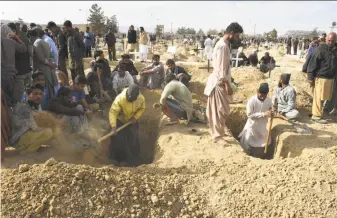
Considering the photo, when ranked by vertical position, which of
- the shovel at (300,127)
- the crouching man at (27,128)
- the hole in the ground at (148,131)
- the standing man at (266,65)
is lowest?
the hole in the ground at (148,131)

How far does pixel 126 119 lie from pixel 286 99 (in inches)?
131

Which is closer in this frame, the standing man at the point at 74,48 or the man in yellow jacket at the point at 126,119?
the man in yellow jacket at the point at 126,119

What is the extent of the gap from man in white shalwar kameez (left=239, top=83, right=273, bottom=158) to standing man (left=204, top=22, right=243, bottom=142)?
70 cm

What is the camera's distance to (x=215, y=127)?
4.89 metres

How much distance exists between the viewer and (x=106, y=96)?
21.5ft

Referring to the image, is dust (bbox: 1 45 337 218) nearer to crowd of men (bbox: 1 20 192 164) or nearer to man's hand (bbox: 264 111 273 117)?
crowd of men (bbox: 1 20 192 164)

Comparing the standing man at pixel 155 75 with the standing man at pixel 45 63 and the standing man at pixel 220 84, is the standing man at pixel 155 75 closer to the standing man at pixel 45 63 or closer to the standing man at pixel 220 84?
the standing man at pixel 45 63

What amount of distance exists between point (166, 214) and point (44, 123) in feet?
8.25

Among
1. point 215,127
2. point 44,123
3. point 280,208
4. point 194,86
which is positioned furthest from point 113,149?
point 194,86

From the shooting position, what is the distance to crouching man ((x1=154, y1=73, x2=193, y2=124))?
5.56 metres

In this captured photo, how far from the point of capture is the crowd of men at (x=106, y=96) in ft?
13.5

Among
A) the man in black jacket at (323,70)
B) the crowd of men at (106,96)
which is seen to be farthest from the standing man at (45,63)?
the man in black jacket at (323,70)

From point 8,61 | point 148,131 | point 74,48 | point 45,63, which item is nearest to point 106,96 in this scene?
point 148,131

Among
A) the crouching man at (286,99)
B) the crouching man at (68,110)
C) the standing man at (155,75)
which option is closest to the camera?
the crouching man at (68,110)
